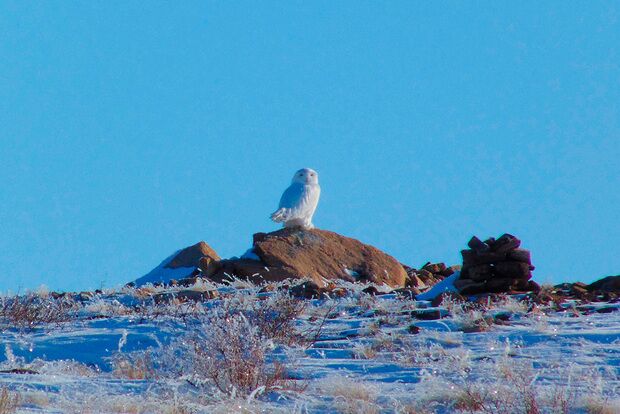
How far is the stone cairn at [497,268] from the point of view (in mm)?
13273

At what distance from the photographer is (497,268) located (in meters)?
13.4

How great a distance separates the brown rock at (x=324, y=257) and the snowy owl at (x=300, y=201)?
24 centimetres

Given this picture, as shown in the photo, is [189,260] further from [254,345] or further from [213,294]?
[254,345]

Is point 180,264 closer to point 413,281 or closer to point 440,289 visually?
point 413,281

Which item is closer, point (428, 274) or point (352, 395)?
point (352, 395)

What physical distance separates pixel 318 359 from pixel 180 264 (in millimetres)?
13403

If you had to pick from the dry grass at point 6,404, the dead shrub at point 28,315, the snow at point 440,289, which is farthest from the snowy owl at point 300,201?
the dry grass at point 6,404

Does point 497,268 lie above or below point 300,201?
below

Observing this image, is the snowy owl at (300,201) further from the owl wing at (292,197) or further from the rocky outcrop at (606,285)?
the rocky outcrop at (606,285)

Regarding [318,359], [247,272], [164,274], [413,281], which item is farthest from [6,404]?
[164,274]

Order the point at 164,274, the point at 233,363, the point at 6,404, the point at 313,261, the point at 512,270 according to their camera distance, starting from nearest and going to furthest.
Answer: the point at 6,404
the point at 233,363
the point at 512,270
the point at 313,261
the point at 164,274

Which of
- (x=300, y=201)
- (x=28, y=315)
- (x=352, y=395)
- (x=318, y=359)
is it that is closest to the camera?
(x=352, y=395)

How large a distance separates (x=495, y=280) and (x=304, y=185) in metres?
7.20

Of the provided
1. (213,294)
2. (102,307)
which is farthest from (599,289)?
(102,307)
